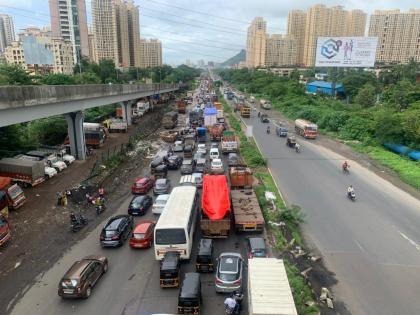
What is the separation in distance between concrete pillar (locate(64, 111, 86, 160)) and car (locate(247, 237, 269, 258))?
84.2 feet

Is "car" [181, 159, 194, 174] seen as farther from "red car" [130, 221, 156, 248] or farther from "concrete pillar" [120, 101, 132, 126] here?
"concrete pillar" [120, 101, 132, 126]

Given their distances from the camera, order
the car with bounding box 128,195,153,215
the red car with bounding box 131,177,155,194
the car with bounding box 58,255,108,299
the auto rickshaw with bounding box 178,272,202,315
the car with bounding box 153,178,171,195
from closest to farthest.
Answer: the auto rickshaw with bounding box 178,272,202,315 → the car with bounding box 58,255,108,299 → the car with bounding box 128,195,153,215 → the car with bounding box 153,178,171,195 → the red car with bounding box 131,177,155,194

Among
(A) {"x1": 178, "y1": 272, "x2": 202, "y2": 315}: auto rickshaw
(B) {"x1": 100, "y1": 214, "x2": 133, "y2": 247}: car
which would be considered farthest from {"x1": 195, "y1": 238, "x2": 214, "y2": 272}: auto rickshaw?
(B) {"x1": 100, "y1": 214, "x2": 133, "y2": 247}: car

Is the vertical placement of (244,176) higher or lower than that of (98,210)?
higher

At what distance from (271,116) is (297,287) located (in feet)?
200

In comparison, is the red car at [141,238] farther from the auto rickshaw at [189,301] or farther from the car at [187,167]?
the car at [187,167]

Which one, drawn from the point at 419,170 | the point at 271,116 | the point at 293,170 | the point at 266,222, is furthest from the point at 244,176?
the point at 271,116

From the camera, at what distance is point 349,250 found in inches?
733

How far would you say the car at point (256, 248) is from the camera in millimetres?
16906

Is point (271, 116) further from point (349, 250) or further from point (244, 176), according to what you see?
point (349, 250)

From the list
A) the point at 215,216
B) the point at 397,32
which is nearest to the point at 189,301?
the point at 215,216

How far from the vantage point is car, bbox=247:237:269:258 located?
1691 centimetres

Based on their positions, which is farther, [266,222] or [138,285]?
[266,222]

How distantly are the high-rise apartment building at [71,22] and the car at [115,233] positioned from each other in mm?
132531
